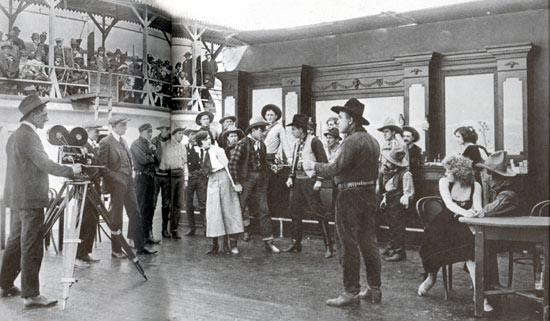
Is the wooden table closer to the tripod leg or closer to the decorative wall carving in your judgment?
the tripod leg

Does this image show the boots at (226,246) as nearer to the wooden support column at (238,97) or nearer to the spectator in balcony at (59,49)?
the wooden support column at (238,97)

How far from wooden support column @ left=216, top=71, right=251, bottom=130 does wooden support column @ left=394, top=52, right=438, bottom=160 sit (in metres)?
1.38

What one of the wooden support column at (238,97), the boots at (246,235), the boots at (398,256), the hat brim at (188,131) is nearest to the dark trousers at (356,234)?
the boots at (398,256)

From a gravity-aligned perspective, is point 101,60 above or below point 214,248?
above

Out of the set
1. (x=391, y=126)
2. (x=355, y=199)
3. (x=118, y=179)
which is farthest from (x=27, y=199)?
(x=391, y=126)

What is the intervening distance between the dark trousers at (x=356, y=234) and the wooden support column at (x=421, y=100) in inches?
47.2

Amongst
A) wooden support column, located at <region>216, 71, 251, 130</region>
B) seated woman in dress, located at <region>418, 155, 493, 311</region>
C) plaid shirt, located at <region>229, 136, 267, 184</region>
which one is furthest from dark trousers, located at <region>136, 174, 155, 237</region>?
seated woman in dress, located at <region>418, 155, 493, 311</region>

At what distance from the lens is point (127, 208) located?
2354 millimetres

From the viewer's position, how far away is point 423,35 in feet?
10.1

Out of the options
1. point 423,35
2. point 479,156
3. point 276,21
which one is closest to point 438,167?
point 479,156

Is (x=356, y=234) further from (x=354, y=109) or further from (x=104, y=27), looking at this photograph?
(x=104, y=27)

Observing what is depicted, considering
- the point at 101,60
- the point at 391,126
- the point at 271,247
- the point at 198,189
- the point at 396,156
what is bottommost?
the point at 271,247

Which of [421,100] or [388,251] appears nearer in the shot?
[388,251]

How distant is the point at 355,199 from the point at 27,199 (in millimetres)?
1424
